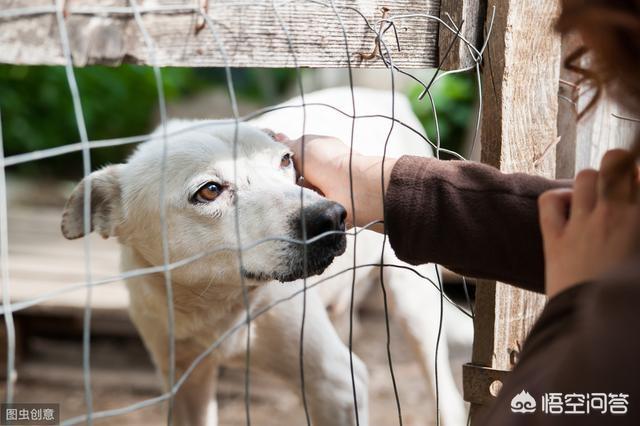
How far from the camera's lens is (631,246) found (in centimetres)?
101

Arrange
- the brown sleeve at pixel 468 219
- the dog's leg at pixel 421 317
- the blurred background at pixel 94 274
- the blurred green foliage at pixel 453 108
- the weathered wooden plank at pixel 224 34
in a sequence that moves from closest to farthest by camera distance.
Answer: the weathered wooden plank at pixel 224 34 < the brown sleeve at pixel 468 219 < the dog's leg at pixel 421 317 < the blurred background at pixel 94 274 < the blurred green foliage at pixel 453 108

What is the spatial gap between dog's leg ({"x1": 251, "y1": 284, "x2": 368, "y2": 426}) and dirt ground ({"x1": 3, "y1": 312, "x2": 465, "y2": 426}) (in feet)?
4.07

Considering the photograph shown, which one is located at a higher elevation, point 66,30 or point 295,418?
point 66,30

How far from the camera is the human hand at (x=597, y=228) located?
1.01 metres

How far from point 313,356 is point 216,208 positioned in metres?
0.64

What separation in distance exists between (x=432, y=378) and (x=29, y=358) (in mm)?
→ 2513

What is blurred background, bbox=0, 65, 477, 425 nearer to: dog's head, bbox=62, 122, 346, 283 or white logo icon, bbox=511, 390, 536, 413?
dog's head, bbox=62, 122, 346, 283

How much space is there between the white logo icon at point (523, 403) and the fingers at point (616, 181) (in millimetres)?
304

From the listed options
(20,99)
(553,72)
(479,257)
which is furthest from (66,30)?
(20,99)

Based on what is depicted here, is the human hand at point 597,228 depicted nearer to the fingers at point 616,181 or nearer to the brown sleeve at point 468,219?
the fingers at point 616,181

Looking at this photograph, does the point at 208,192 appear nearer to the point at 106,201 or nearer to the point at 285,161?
the point at 285,161

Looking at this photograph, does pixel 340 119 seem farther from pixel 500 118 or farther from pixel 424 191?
pixel 424 191

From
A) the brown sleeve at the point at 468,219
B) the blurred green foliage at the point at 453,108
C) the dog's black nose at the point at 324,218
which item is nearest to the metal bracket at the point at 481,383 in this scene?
the brown sleeve at the point at 468,219

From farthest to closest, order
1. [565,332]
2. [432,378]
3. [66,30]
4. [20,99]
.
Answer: [20,99], [432,378], [66,30], [565,332]
